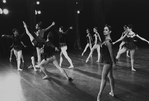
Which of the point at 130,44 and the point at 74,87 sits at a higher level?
the point at 130,44

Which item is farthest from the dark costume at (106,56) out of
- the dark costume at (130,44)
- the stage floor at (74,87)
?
the dark costume at (130,44)

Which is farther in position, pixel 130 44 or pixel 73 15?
pixel 73 15

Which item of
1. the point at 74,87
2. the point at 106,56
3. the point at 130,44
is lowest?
the point at 74,87

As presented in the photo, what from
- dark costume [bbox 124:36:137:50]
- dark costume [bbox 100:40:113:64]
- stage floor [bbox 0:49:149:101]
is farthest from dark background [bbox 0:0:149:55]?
dark costume [bbox 100:40:113:64]

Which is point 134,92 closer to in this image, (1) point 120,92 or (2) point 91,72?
(1) point 120,92

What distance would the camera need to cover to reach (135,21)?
2162cm

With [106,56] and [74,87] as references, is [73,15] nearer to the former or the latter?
[74,87]

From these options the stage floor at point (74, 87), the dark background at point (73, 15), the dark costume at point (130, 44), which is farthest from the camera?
the dark background at point (73, 15)

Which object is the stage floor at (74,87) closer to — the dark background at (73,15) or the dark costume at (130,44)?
the dark costume at (130,44)

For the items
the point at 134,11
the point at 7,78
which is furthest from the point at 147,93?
the point at 134,11

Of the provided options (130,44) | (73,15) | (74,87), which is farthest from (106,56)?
(73,15)

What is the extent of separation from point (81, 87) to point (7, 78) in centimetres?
340

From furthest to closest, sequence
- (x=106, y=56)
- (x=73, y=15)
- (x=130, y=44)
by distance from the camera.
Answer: (x=73, y=15), (x=130, y=44), (x=106, y=56)

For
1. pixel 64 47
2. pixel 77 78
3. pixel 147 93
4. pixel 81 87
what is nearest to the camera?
pixel 147 93
